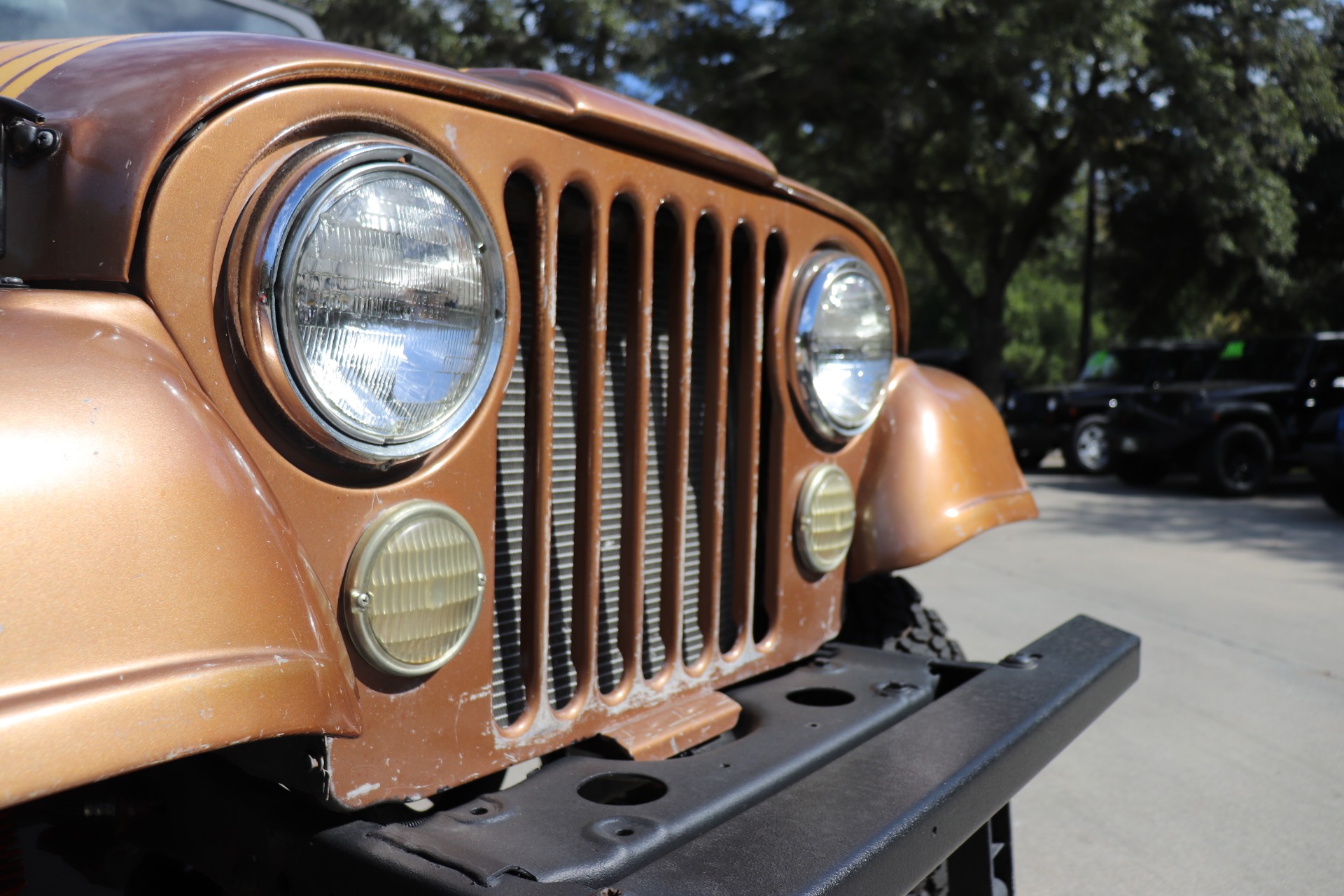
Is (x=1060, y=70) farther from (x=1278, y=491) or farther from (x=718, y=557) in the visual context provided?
(x=718, y=557)

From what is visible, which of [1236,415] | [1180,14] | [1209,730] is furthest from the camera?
[1180,14]

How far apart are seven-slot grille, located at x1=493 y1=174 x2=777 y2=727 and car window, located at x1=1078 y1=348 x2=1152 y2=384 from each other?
11.7 metres

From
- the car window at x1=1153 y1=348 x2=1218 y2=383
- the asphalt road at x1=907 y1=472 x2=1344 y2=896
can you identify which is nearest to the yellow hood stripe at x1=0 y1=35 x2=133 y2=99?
the asphalt road at x1=907 y1=472 x2=1344 y2=896

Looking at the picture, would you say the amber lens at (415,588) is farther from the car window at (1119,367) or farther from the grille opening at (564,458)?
the car window at (1119,367)

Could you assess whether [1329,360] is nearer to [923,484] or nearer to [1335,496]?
[1335,496]

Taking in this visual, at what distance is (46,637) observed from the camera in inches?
34.3

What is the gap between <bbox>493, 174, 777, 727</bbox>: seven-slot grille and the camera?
1.46 meters

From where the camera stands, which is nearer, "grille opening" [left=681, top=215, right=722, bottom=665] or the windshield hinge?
the windshield hinge

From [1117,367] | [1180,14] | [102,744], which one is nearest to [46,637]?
[102,744]

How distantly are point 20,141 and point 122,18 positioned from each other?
153 centimetres

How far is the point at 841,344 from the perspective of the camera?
1.96m

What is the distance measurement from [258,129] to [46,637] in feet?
1.83

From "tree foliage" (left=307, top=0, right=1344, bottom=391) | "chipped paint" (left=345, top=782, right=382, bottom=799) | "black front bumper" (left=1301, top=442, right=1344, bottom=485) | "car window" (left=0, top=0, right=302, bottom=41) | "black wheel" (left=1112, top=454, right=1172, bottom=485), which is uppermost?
"tree foliage" (left=307, top=0, right=1344, bottom=391)

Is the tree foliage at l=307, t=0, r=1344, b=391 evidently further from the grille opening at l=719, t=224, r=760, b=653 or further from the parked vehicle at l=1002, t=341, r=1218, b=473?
the grille opening at l=719, t=224, r=760, b=653
